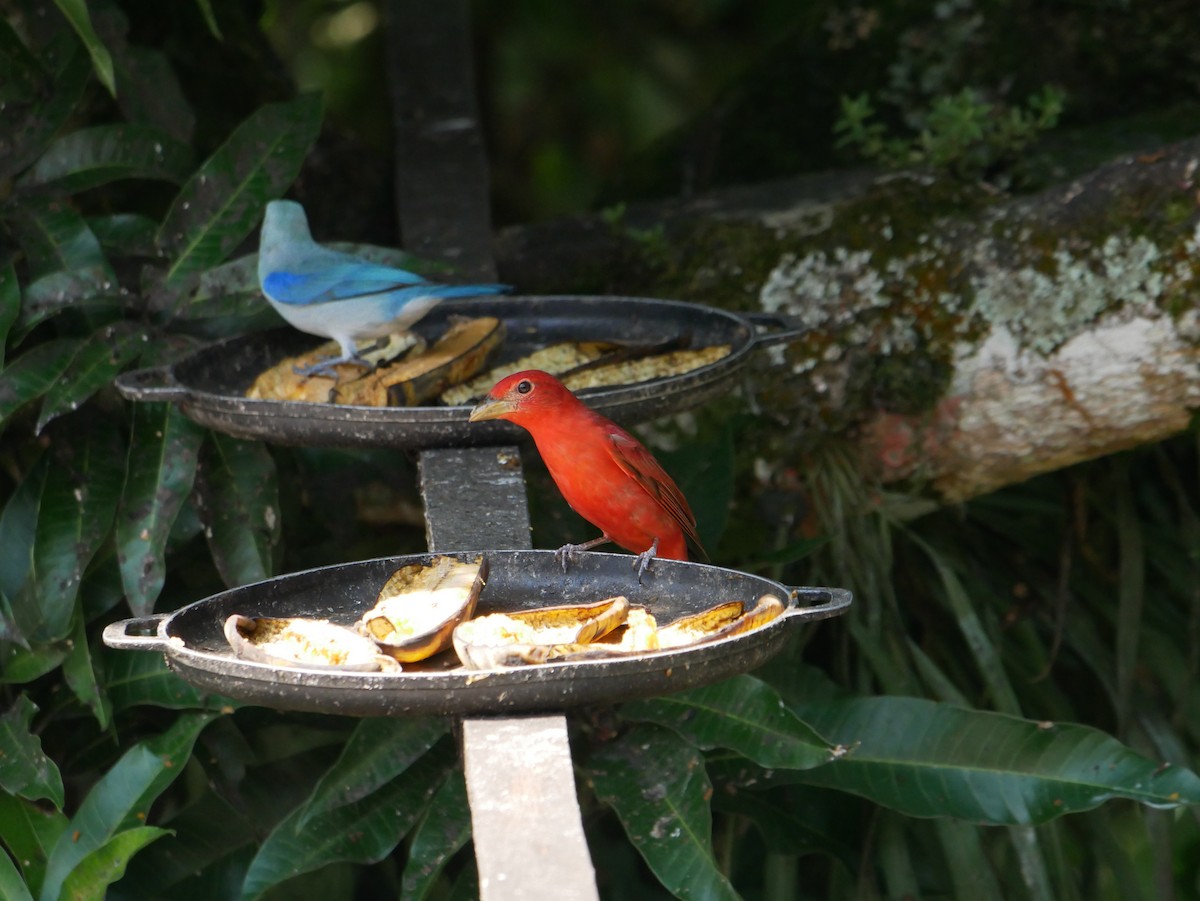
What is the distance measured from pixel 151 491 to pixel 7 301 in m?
0.44

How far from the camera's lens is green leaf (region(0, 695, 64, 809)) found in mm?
2312

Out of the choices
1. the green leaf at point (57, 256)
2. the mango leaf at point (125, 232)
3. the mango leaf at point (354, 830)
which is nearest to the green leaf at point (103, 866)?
the mango leaf at point (354, 830)

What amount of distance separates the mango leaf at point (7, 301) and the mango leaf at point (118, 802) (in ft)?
2.46

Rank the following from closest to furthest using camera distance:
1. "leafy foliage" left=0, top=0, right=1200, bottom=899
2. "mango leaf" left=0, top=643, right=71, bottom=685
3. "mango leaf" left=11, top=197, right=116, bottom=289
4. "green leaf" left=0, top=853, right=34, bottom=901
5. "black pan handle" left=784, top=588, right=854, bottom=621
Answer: "black pan handle" left=784, top=588, right=854, bottom=621, "green leaf" left=0, top=853, right=34, bottom=901, "leafy foliage" left=0, top=0, right=1200, bottom=899, "mango leaf" left=0, top=643, right=71, bottom=685, "mango leaf" left=11, top=197, right=116, bottom=289

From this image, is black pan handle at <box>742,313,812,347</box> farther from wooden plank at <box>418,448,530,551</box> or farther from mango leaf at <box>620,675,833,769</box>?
mango leaf at <box>620,675,833,769</box>

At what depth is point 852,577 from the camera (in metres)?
3.24

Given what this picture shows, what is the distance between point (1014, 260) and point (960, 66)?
4.71 feet

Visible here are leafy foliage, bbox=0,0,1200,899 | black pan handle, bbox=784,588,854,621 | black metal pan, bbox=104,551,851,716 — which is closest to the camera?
black metal pan, bbox=104,551,851,716

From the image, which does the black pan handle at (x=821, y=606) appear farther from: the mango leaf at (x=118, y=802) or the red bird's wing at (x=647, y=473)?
the mango leaf at (x=118, y=802)

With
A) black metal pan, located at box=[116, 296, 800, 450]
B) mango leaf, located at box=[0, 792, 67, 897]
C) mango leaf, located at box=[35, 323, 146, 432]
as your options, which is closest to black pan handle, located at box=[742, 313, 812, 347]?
black metal pan, located at box=[116, 296, 800, 450]

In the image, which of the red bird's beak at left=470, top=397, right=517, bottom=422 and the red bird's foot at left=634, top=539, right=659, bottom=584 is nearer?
the red bird's foot at left=634, top=539, right=659, bottom=584

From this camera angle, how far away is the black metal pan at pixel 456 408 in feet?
7.20

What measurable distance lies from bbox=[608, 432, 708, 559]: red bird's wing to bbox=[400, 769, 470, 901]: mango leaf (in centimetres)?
61

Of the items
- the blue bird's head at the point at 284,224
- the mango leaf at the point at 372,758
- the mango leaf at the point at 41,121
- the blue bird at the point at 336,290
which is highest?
the mango leaf at the point at 41,121
